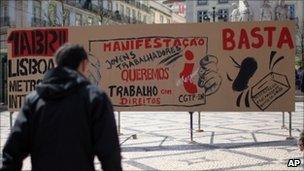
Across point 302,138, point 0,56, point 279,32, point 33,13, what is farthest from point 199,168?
point 33,13

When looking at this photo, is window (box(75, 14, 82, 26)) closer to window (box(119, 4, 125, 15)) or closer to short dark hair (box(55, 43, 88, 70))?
window (box(119, 4, 125, 15))

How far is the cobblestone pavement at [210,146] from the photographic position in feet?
24.6

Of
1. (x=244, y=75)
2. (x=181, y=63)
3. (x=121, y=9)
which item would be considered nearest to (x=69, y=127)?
(x=181, y=63)

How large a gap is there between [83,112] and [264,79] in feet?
21.3

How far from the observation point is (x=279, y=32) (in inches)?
371

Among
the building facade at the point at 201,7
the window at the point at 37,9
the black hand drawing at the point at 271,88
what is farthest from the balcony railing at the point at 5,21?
the black hand drawing at the point at 271,88

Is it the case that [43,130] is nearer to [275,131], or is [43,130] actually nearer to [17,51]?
[17,51]

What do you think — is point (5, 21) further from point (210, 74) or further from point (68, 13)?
point (210, 74)

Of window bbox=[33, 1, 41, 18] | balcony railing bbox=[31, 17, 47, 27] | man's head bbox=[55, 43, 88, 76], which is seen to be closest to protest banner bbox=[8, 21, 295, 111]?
man's head bbox=[55, 43, 88, 76]

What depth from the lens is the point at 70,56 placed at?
3502mm

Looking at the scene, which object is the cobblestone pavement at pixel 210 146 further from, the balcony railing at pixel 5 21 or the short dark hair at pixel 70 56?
the balcony railing at pixel 5 21

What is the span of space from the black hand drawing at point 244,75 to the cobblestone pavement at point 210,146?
2.65 feet

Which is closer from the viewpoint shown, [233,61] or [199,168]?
[199,168]

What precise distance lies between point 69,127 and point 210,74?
6342 mm
